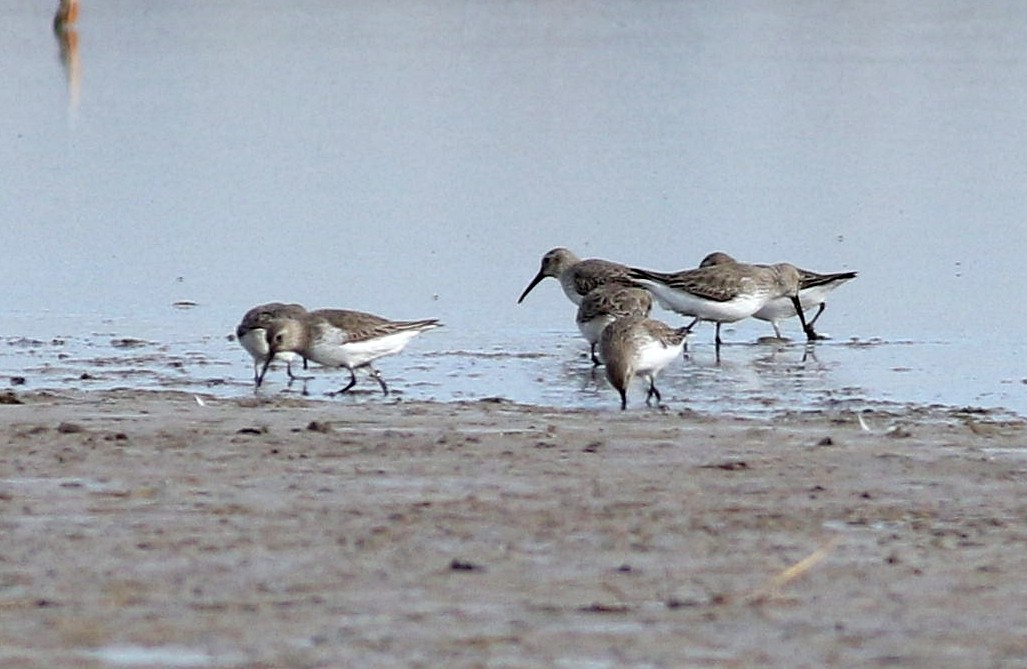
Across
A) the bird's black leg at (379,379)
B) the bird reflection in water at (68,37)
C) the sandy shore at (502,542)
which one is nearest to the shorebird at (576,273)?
the bird's black leg at (379,379)

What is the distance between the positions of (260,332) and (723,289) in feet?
10.6

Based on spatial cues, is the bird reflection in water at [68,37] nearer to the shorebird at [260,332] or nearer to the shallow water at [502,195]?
the shallow water at [502,195]

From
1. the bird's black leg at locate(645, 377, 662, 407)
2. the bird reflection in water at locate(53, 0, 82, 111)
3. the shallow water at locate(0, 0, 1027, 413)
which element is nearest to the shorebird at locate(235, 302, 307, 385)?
the shallow water at locate(0, 0, 1027, 413)

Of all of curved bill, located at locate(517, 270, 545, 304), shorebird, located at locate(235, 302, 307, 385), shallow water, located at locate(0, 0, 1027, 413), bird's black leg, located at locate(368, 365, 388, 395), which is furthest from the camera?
curved bill, located at locate(517, 270, 545, 304)

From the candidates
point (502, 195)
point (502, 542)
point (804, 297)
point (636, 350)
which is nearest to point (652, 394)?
point (636, 350)

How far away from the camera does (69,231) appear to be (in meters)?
16.8

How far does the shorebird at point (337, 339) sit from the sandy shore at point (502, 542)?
66.0 inches

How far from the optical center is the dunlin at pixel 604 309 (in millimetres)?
12508

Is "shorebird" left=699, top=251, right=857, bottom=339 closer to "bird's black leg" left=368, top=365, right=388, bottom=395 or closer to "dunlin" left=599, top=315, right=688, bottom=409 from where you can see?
"dunlin" left=599, top=315, right=688, bottom=409

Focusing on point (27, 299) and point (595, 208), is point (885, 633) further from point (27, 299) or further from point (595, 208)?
point (595, 208)

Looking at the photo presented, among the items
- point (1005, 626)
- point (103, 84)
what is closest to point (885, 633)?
point (1005, 626)

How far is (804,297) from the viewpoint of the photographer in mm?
13852

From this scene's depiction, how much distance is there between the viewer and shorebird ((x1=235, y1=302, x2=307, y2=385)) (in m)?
11.3

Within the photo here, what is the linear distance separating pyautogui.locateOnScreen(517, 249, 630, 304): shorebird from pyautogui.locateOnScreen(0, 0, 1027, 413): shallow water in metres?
0.22
